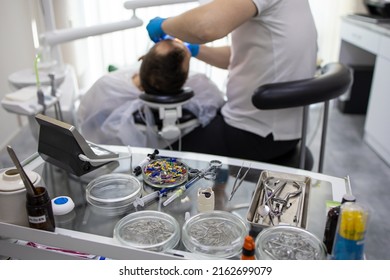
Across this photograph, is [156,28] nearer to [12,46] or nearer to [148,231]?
[148,231]

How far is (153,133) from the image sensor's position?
1494 mm

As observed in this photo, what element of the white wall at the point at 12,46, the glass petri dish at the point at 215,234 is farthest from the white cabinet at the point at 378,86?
the white wall at the point at 12,46

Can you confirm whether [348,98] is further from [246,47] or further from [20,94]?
[20,94]

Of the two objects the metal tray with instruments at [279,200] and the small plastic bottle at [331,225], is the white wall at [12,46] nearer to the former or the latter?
the metal tray with instruments at [279,200]

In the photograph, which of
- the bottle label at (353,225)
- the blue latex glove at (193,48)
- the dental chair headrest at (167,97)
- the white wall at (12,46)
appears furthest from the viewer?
the white wall at (12,46)

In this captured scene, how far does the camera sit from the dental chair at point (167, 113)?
138 centimetres

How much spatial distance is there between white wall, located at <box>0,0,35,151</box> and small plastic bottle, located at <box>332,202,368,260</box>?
162 centimetres

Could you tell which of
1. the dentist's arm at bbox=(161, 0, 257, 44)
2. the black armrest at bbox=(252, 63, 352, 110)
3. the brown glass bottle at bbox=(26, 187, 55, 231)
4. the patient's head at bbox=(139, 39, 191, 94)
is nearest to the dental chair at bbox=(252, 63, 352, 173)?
the black armrest at bbox=(252, 63, 352, 110)

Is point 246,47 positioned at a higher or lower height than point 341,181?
higher

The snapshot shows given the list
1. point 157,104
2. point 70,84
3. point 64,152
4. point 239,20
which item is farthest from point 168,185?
point 70,84

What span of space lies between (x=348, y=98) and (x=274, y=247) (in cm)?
278

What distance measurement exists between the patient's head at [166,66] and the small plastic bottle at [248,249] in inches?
32.9

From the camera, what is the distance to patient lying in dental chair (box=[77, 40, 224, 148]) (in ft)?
4.79
